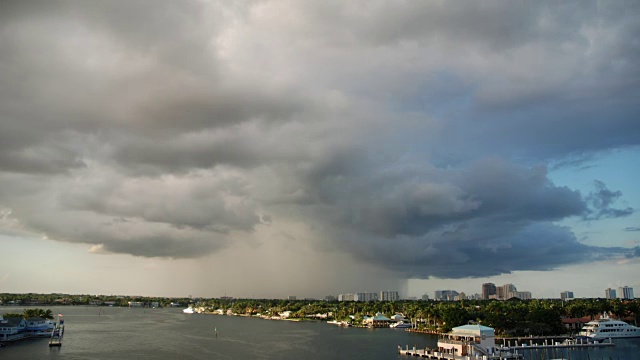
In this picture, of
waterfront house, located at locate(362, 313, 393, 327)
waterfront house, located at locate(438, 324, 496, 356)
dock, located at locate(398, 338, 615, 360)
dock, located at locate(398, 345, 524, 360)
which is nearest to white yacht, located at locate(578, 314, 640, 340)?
dock, located at locate(398, 338, 615, 360)

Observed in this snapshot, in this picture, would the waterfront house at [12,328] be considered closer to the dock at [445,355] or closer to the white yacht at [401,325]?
the dock at [445,355]

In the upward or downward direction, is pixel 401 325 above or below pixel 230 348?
above

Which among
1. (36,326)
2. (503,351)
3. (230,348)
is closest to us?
(503,351)

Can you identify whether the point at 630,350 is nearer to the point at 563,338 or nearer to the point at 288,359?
the point at 563,338

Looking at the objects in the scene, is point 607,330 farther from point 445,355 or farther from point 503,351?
point 445,355

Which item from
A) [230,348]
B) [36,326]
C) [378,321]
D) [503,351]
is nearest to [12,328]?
[36,326]

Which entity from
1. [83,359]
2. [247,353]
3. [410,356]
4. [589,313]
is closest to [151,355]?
[83,359]

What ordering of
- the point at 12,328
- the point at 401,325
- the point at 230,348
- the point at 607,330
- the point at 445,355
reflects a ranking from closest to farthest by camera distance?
the point at 445,355, the point at 230,348, the point at 12,328, the point at 607,330, the point at 401,325

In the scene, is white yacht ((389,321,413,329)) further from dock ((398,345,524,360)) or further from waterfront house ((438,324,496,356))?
waterfront house ((438,324,496,356))
